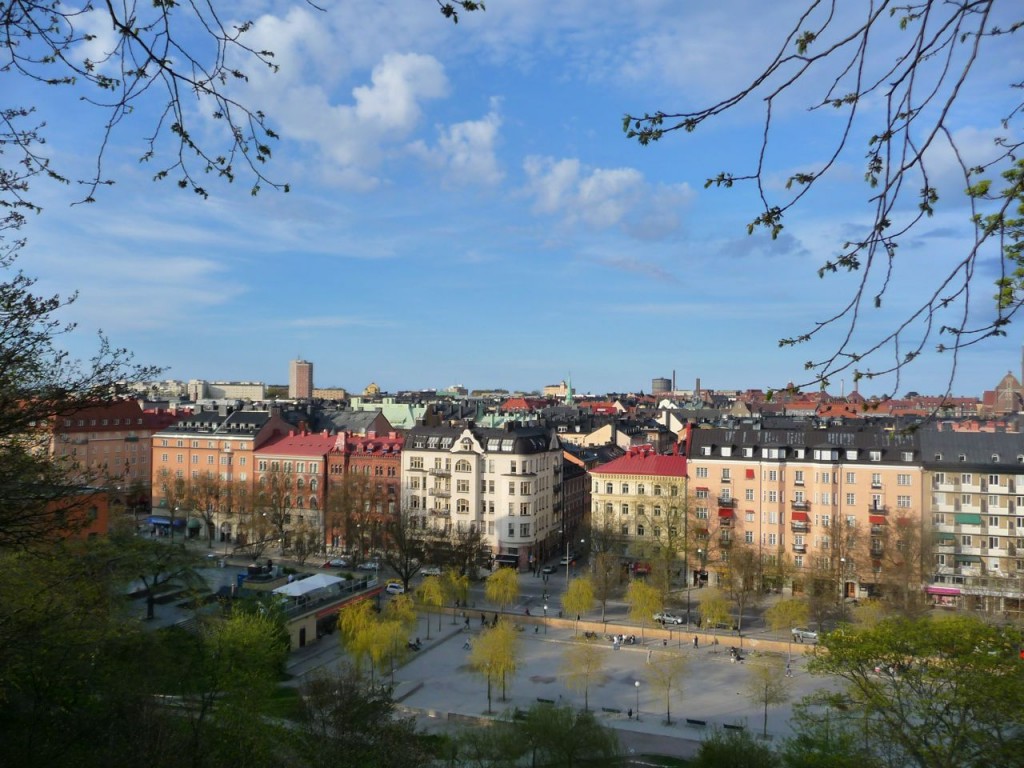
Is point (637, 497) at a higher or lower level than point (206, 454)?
lower

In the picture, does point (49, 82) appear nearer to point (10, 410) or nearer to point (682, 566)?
point (10, 410)

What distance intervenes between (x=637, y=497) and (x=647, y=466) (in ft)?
7.08

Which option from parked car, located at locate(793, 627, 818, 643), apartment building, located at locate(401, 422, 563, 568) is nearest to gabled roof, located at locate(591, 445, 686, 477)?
apartment building, located at locate(401, 422, 563, 568)

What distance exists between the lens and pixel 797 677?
103 ft

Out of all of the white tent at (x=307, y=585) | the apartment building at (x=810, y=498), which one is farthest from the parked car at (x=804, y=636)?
the white tent at (x=307, y=585)

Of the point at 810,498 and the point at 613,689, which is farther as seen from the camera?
the point at 810,498

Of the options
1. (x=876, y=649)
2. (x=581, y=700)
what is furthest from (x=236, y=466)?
(x=876, y=649)

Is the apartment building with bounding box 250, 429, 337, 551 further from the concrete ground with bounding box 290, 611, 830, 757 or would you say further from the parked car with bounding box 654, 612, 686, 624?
the parked car with bounding box 654, 612, 686, 624

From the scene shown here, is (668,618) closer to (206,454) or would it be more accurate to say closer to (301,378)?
(206,454)

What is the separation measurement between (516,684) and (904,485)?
25.5 meters

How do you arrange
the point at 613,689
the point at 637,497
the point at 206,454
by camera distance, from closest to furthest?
1. the point at 613,689
2. the point at 637,497
3. the point at 206,454

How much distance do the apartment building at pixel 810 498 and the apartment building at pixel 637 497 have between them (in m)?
1.88

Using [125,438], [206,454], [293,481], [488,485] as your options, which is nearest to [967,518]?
[488,485]

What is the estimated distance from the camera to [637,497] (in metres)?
49.4
